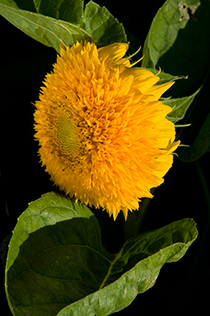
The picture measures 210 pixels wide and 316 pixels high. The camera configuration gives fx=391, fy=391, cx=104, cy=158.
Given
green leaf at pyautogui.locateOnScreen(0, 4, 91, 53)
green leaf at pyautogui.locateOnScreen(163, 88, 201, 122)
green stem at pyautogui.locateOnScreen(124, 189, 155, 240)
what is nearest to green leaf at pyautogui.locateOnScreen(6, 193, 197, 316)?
green stem at pyautogui.locateOnScreen(124, 189, 155, 240)

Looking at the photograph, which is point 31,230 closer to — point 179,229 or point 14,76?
point 179,229

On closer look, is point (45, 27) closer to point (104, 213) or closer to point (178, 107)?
point (178, 107)

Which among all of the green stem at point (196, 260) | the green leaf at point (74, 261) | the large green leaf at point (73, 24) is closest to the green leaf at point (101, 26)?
the large green leaf at point (73, 24)

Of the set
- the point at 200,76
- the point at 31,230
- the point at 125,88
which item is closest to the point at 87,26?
the point at 125,88

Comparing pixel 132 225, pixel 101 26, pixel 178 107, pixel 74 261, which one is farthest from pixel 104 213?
pixel 101 26

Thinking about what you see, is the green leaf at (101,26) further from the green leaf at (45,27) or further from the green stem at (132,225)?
the green stem at (132,225)
